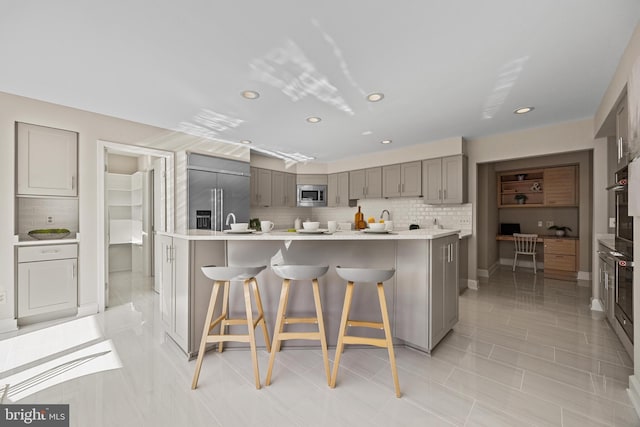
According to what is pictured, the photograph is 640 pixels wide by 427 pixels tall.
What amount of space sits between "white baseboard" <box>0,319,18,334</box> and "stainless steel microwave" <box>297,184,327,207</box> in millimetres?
4600

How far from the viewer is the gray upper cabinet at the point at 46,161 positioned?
2.94m

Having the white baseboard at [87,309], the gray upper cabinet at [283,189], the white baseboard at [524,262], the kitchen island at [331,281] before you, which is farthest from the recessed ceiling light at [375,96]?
the white baseboard at [524,262]

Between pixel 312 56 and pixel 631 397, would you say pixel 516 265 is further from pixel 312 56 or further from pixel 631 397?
pixel 312 56

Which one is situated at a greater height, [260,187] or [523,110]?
[523,110]

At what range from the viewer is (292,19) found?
1.70 m

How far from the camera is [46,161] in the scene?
121 inches

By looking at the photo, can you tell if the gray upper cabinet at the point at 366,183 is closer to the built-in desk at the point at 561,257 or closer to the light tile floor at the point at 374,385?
the light tile floor at the point at 374,385

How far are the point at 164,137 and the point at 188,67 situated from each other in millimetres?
2043

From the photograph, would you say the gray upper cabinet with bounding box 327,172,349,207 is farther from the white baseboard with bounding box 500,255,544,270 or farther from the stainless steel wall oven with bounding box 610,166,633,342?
Result: the stainless steel wall oven with bounding box 610,166,633,342

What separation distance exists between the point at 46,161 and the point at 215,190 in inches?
77.1

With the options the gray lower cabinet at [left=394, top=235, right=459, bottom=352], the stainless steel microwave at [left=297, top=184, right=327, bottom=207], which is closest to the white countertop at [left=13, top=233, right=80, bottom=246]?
the gray lower cabinet at [left=394, top=235, right=459, bottom=352]

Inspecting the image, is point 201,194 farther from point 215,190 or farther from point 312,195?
point 312,195

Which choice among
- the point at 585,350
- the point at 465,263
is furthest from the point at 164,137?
the point at 585,350

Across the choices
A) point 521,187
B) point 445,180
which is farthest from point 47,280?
point 521,187
